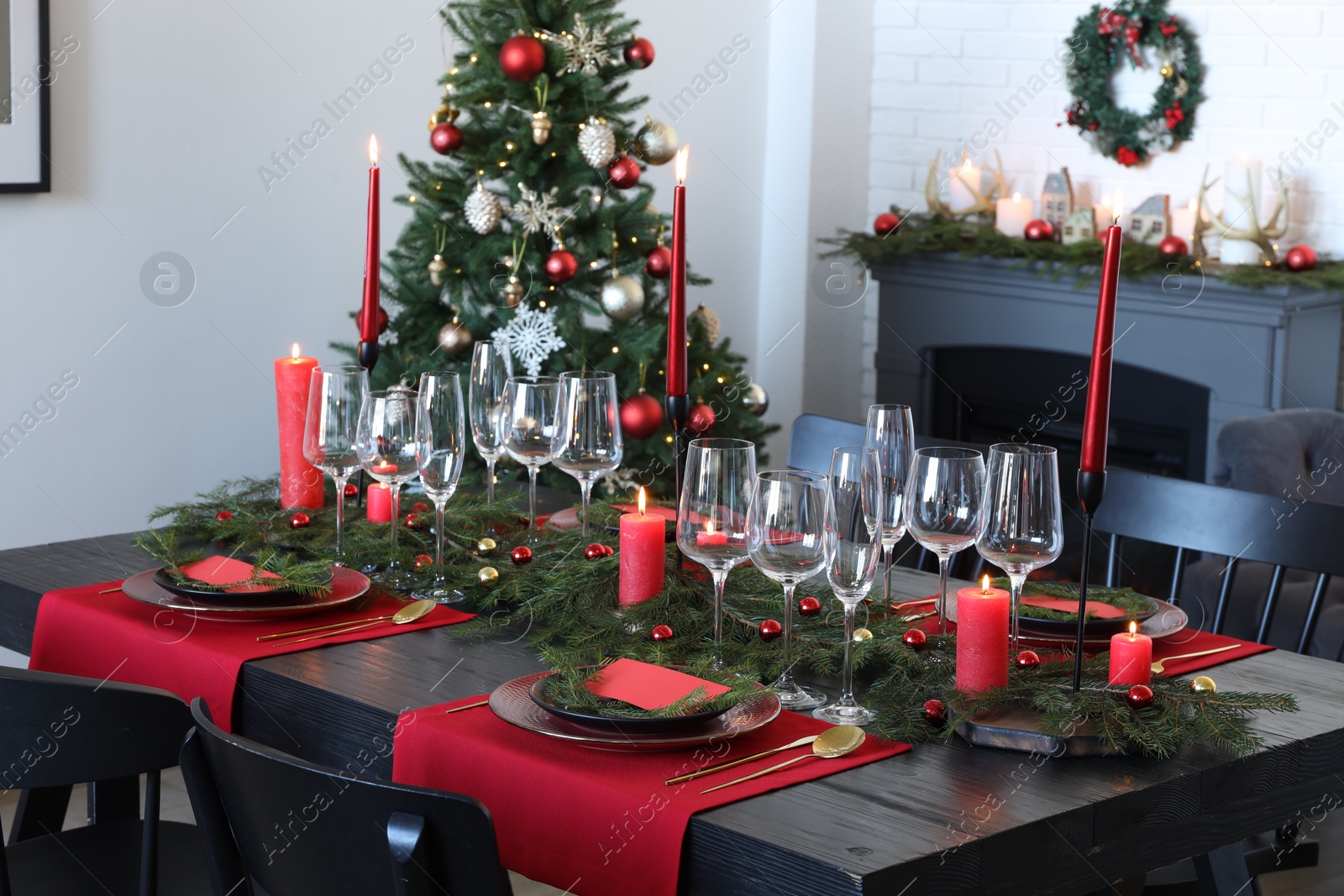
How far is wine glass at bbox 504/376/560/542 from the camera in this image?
172 centimetres

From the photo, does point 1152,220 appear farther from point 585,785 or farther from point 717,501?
point 585,785

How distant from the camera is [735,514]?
1312mm

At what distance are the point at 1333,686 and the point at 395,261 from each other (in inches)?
86.5

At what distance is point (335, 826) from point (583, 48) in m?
2.12

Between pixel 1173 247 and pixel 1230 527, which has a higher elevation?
pixel 1173 247

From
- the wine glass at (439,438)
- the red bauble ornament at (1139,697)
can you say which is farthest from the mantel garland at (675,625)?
the wine glass at (439,438)

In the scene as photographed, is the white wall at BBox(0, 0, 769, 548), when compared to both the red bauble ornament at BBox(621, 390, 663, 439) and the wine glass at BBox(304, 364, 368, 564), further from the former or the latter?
the wine glass at BBox(304, 364, 368, 564)

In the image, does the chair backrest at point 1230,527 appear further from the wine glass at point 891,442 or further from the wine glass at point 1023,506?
the wine glass at point 1023,506

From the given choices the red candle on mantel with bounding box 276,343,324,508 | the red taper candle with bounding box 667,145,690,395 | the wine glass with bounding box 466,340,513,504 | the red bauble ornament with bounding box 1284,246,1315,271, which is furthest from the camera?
the red bauble ornament with bounding box 1284,246,1315,271

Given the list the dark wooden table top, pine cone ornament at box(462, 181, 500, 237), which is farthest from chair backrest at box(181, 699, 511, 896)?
pine cone ornament at box(462, 181, 500, 237)

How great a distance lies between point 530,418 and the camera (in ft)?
5.67

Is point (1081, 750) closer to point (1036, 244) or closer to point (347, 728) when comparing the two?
point (347, 728)

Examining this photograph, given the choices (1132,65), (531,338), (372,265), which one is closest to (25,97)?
(531,338)

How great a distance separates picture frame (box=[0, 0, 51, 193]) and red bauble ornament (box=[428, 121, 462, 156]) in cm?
78
